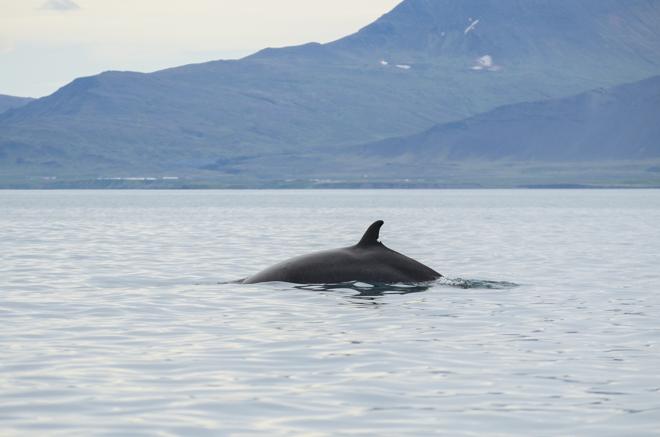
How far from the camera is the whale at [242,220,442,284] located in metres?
27.3

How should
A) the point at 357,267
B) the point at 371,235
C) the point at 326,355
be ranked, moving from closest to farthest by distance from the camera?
the point at 326,355 → the point at 371,235 → the point at 357,267

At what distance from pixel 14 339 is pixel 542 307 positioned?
11401mm

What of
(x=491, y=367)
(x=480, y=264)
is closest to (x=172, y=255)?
(x=480, y=264)

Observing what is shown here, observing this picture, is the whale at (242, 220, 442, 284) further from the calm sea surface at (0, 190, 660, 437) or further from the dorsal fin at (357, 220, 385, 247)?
the calm sea surface at (0, 190, 660, 437)

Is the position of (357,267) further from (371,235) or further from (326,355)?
(326,355)

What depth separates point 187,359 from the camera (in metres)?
17.7

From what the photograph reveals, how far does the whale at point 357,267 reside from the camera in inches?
1074

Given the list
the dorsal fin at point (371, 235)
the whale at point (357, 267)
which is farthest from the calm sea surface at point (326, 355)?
the dorsal fin at point (371, 235)

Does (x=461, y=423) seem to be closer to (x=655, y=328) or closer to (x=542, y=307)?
(x=655, y=328)

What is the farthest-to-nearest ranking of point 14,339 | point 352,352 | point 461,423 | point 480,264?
point 480,264
point 14,339
point 352,352
point 461,423

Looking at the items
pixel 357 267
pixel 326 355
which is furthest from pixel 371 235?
pixel 326 355

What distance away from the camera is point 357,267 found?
27266 mm

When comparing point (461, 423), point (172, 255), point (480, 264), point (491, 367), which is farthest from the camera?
point (172, 255)

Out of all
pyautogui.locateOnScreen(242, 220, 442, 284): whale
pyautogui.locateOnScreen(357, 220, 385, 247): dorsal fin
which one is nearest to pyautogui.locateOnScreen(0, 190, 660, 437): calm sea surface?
pyautogui.locateOnScreen(242, 220, 442, 284): whale
